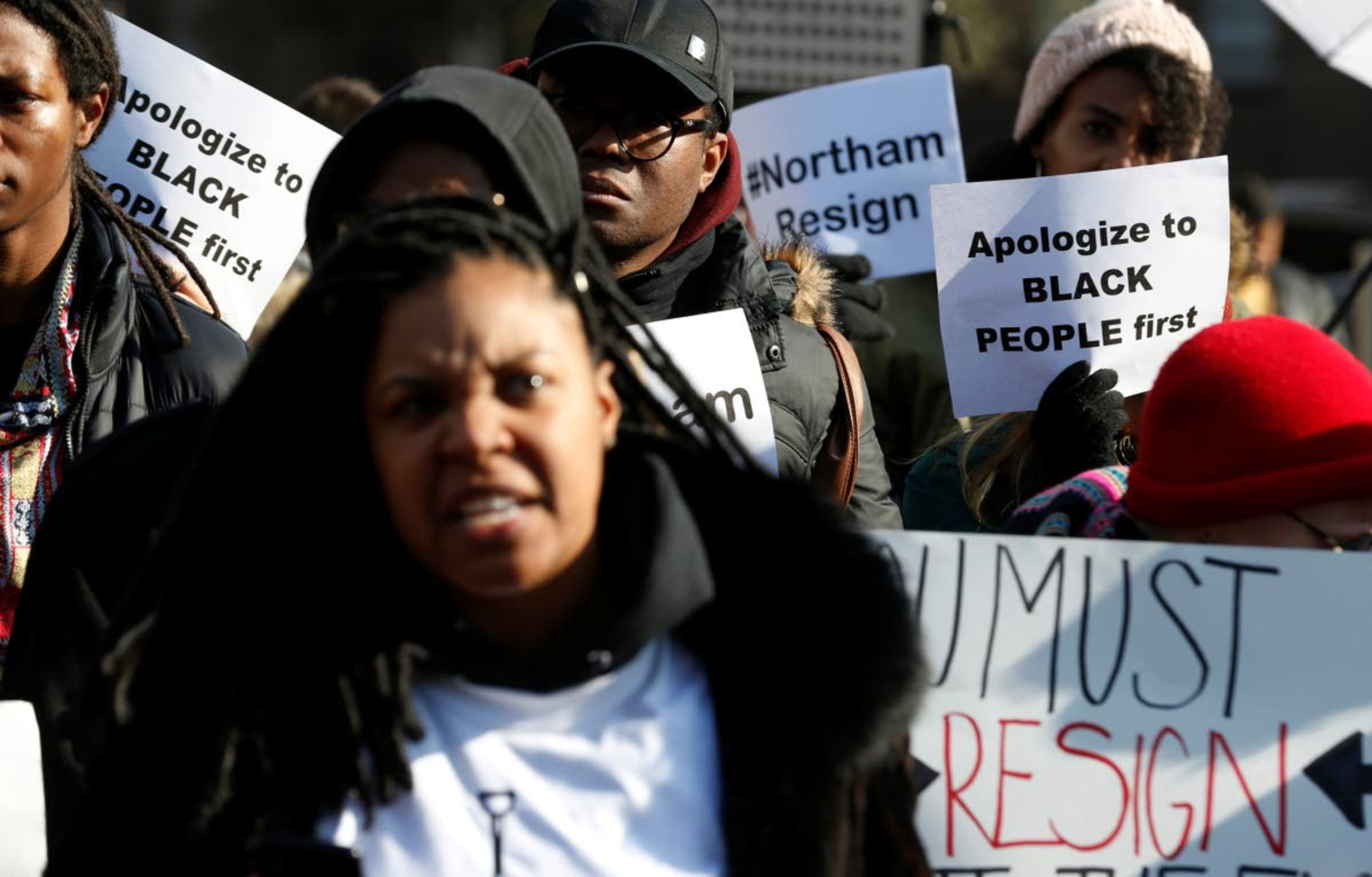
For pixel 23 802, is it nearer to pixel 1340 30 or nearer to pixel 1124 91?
pixel 1124 91

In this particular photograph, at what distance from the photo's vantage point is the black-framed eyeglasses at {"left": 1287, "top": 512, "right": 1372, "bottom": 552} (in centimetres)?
267

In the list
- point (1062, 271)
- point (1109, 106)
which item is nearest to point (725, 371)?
point (1062, 271)

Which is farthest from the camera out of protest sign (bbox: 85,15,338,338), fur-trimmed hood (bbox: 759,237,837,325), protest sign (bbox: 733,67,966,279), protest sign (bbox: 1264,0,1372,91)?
protest sign (bbox: 733,67,966,279)

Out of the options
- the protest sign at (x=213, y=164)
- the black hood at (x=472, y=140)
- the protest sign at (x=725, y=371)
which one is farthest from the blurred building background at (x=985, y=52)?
the black hood at (x=472, y=140)

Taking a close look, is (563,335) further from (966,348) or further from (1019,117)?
(1019,117)

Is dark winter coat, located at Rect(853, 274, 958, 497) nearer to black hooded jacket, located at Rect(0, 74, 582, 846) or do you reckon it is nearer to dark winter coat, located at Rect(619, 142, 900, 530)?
dark winter coat, located at Rect(619, 142, 900, 530)

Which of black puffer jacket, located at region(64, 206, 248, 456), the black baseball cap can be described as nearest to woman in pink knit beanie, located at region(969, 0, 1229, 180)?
the black baseball cap

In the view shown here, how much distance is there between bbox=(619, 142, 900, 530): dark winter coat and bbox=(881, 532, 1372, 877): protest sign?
0.84 meters

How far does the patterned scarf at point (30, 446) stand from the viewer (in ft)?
9.80

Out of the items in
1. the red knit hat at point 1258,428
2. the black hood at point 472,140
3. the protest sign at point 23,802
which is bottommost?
the protest sign at point 23,802

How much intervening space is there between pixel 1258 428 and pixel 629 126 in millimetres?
1328

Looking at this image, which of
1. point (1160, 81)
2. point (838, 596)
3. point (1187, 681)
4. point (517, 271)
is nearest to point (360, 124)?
point (517, 271)

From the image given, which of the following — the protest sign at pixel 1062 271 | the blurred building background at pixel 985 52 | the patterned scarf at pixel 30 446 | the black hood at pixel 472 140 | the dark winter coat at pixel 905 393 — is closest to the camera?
the black hood at pixel 472 140

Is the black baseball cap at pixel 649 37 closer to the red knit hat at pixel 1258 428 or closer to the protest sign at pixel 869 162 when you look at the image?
the red knit hat at pixel 1258 428
